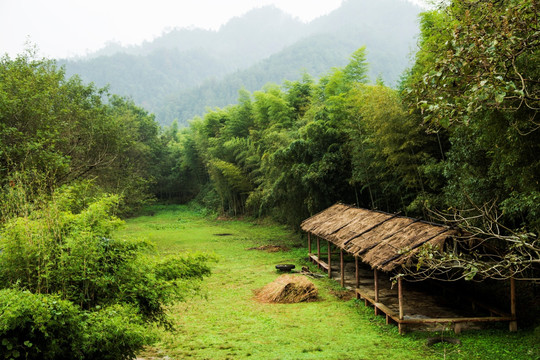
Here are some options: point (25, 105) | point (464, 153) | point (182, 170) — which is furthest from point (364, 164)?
point (182, 170)

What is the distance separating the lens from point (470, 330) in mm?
7520

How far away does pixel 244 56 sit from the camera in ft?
568

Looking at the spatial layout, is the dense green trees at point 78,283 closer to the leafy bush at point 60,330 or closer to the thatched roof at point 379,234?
the leafy bush at point 60,330

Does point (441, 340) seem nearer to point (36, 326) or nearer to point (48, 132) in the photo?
point (36, 326)

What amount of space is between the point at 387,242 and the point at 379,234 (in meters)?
0.65

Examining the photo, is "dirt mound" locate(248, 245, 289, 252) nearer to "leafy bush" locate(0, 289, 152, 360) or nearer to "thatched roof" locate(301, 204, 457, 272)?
"thatched roof" locate(301, 204, 457, 272)

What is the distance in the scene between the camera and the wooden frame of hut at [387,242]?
756 cm

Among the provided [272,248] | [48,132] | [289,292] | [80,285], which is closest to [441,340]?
[289,292]

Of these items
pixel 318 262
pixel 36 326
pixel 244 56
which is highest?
pixel 244 56

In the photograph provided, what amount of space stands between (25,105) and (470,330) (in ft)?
37.3

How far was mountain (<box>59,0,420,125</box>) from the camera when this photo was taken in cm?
9369

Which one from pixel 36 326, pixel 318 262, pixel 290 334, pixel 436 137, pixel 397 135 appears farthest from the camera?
pixel 318 262

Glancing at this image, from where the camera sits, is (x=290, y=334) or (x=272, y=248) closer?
(x=290, y=334)

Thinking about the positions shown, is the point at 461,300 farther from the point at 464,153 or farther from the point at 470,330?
the point at 464,153
